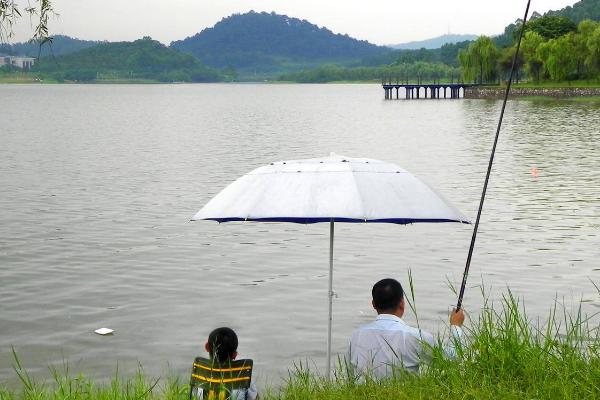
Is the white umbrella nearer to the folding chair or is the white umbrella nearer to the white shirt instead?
the white shirt

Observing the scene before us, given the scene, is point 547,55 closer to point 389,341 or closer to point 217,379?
point 389,341

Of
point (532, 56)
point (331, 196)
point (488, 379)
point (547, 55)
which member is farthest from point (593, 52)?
→ point (488, 379)

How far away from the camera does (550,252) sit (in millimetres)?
16719

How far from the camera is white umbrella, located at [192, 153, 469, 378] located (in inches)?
243

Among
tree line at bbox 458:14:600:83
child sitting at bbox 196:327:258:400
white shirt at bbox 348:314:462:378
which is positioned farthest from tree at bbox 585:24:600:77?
child sitting at bbox 196:327:258:400

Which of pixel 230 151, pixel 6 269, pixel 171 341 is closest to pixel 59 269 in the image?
pixel 6 269

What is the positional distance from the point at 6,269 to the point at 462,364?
1160 centimetres

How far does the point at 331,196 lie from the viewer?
6258 mm

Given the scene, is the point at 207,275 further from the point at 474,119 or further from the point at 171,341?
the point at 474,119

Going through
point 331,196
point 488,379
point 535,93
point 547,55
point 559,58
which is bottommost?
point 535,93

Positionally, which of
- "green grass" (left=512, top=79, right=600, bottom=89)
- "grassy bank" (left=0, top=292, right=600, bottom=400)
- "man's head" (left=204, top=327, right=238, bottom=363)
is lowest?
"green grass" (left=512, top=79, right=600, bottom=89)

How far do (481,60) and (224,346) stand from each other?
128 meters

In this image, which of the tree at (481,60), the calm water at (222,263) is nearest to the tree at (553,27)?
the tree at (481,60)

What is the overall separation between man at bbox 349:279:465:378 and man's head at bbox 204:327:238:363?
0.92 m
